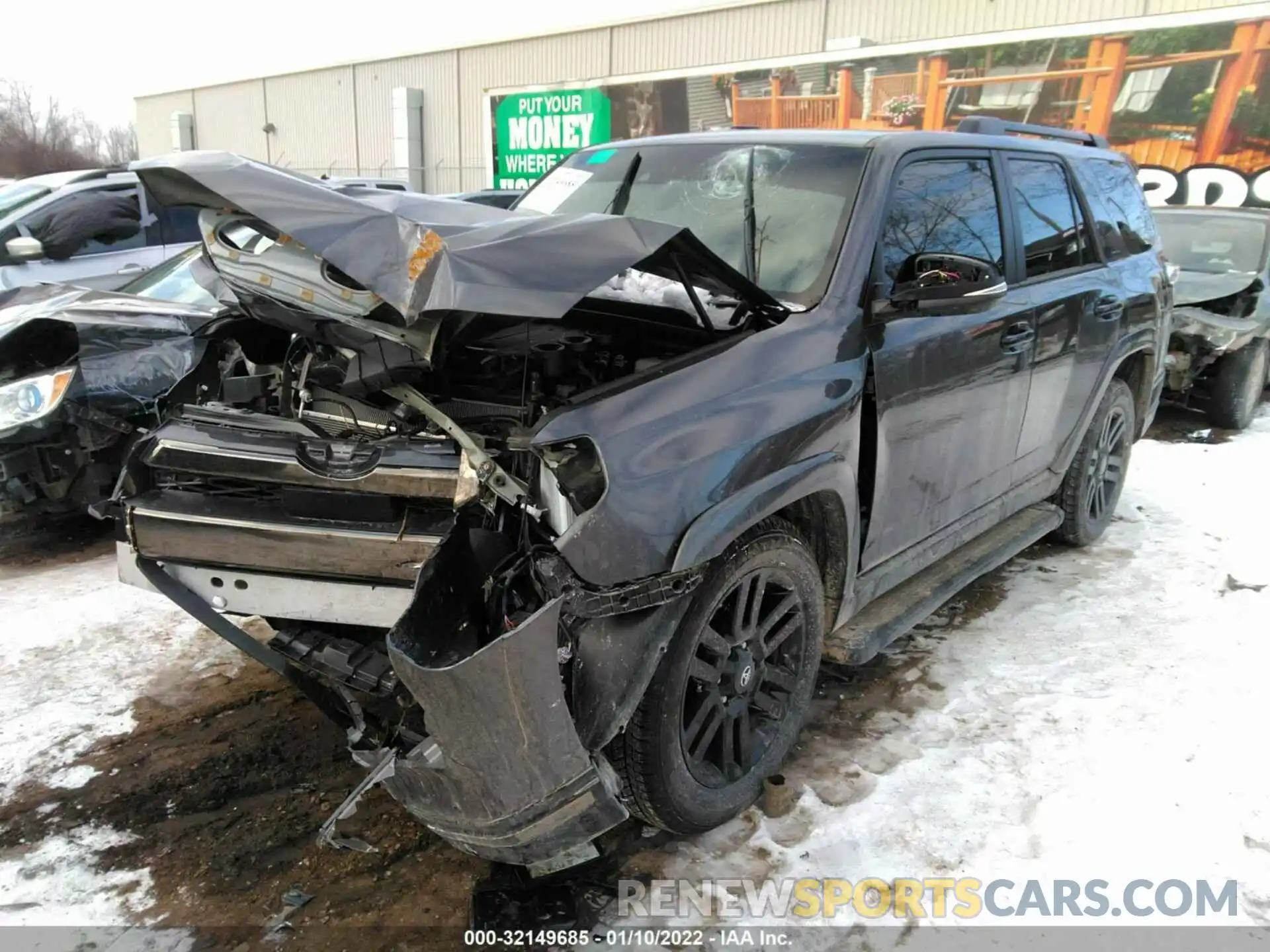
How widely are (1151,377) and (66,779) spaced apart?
18.1 ft

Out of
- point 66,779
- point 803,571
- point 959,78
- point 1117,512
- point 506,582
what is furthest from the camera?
point 959,78

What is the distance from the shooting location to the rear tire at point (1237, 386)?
25.1 ft

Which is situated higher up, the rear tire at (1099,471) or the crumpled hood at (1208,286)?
the crumpled hood at (1208,286)

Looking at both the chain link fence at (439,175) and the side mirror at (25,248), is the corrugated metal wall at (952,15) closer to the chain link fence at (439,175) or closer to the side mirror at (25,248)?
the chain link fence at (439,175)

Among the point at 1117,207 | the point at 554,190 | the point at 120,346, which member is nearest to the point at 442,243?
the point at 554,190

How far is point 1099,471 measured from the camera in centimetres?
486

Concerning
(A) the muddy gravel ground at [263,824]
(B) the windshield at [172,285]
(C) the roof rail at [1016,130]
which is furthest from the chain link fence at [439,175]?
(A) the muddy gravel ground at [263,824]

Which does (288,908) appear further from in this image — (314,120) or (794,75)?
(314,120)

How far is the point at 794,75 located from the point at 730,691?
19.1 m

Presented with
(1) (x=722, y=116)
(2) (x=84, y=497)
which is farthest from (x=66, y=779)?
(1) (x=722, y=116)

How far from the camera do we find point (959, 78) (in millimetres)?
16906

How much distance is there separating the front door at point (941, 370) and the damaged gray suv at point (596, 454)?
0.6 inches

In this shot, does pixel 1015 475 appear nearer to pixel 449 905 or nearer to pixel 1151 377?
pixel 1151 377

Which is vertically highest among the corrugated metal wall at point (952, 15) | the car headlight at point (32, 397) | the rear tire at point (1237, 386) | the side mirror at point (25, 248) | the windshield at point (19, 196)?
the corrugated metal wall at point (952, 15)
